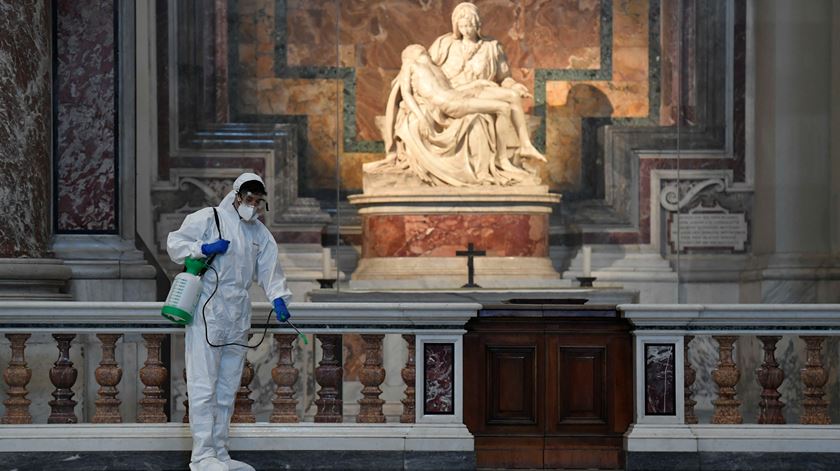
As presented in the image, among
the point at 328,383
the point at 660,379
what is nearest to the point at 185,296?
the point at 328,383

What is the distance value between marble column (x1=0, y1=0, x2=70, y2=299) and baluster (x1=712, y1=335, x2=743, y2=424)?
483cm

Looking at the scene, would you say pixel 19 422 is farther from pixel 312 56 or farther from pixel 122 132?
pixel 312 56

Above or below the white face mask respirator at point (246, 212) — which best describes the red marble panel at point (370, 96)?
above

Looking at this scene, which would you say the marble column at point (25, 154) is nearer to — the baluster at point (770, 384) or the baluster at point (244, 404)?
the baluster at point (244, 404)

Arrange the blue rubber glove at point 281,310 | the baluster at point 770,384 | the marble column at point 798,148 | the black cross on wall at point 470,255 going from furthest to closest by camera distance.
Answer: the marble column at point 798,148
the black cross on wall at point 470,255
the baluster at point 770,384
the blue rubber glove at point 281,310

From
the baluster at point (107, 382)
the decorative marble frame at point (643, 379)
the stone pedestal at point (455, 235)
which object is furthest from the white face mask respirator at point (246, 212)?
the stone pedestal at point (455, 235)

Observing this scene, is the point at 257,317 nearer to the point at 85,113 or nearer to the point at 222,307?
the point at 222,307

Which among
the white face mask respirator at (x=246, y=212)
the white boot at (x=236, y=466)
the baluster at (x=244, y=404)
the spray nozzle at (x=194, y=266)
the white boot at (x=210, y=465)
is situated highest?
the white face mask respirator at (x=246, y=212)

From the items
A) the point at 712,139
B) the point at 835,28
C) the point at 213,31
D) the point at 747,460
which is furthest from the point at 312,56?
the point at 747,460

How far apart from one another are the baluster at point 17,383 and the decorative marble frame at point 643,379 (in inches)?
144

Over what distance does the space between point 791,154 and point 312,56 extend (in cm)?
437

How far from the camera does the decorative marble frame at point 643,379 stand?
9.31 meters

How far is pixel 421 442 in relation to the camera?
9.22 metres

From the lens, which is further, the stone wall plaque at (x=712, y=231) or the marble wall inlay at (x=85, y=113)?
the stone wall plaque at (x=712, y=231)
